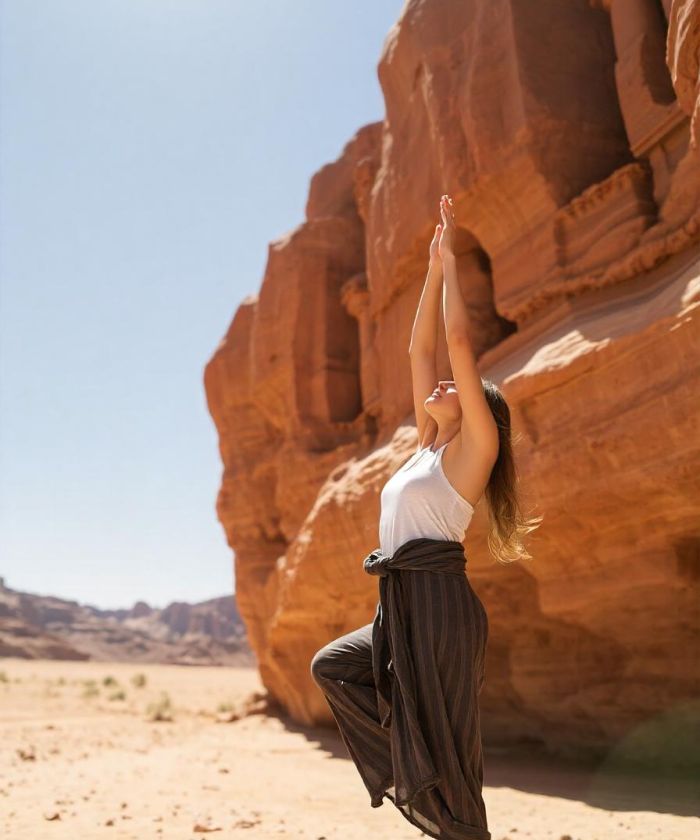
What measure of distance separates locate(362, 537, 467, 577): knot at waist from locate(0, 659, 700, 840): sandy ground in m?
3.07

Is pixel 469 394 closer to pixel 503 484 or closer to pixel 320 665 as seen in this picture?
pixel 503 484

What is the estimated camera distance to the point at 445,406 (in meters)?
3.62

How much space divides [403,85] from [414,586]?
36.8 ft

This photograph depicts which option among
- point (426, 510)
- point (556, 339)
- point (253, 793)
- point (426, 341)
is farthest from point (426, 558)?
point (253, 793)

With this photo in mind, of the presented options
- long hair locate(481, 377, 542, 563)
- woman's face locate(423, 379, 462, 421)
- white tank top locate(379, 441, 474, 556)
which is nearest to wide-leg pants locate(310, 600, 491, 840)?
white tank top locate(379, 441, 474, 556)

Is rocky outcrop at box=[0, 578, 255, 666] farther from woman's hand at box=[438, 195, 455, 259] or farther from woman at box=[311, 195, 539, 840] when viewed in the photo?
woman's hand at box=[438, 195, 455, 259]

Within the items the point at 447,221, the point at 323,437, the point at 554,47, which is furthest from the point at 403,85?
the point at 447,221

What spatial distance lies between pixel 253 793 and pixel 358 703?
4.92 meters

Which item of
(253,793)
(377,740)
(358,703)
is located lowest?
(253,793)

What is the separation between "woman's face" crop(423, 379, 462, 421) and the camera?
3617 millimetres

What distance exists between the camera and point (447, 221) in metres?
4.05

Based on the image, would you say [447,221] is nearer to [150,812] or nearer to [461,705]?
[461,705]

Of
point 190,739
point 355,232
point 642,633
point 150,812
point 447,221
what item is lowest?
point 190,739

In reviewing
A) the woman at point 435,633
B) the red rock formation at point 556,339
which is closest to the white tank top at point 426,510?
the woman at point 435,633
